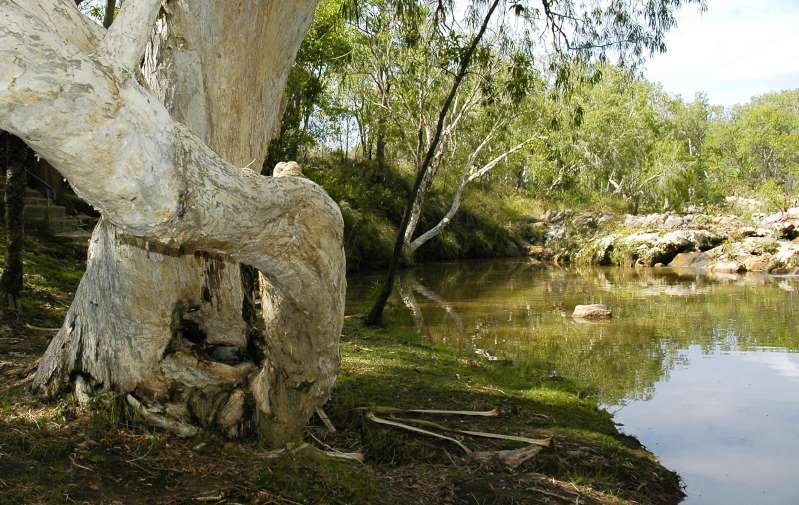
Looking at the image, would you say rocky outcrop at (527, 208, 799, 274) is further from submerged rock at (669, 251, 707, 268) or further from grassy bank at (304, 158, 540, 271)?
grassy bank at (304, 158, 540, 271)

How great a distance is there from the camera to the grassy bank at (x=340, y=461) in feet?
10.2

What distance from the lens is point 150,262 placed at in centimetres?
358

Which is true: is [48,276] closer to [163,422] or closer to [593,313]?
[163,422]

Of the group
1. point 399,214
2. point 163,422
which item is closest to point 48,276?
point 163,422

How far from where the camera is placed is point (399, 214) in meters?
25.1

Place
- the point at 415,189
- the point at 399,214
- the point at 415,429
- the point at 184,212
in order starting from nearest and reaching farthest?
the point at 184,212 < the point at 415,429 < the point at 415,189 < the point at 399,214

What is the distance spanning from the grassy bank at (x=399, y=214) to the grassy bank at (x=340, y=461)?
38.1 feet

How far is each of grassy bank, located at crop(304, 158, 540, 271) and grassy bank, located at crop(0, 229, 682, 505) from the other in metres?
11.6

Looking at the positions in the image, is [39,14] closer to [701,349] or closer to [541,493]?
[541,493]

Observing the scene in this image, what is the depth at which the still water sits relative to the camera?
567 cm

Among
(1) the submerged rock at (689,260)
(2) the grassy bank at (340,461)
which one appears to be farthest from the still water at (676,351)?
(1) the submerged rock at (689,260)

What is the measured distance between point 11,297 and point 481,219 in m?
26.0

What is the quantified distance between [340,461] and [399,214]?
21.6 m

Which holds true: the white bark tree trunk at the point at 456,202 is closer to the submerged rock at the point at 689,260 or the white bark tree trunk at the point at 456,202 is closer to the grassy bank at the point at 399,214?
the grassy bank at the point at 399,214
